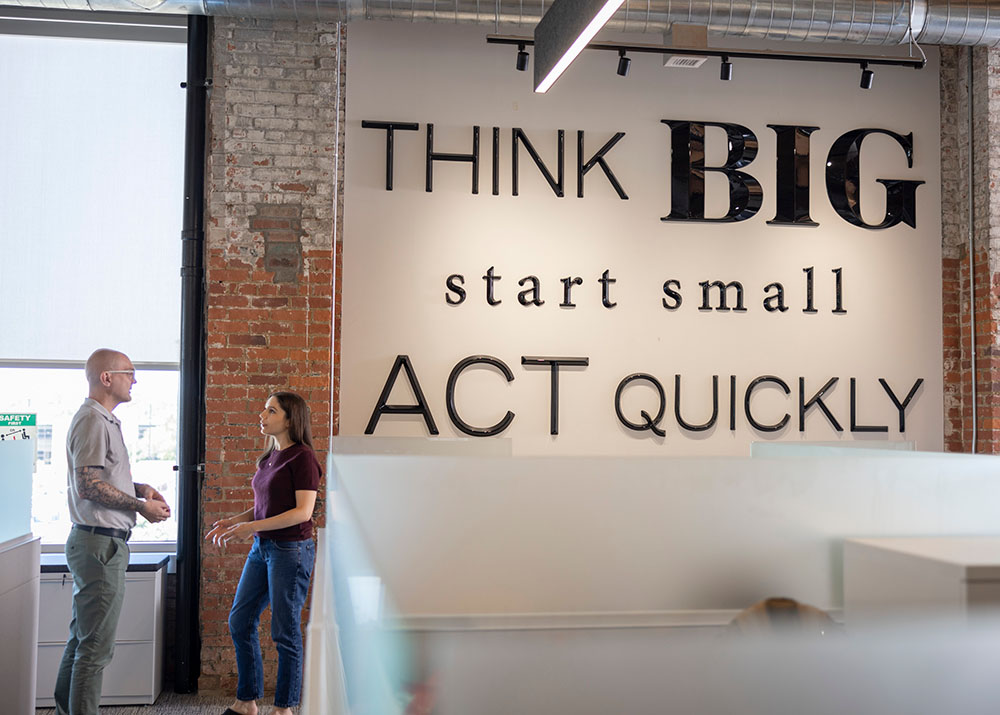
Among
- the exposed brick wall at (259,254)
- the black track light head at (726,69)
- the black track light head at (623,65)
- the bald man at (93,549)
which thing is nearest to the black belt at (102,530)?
the bald man at (93,549)

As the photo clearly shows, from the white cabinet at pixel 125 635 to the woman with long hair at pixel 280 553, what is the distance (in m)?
0.67

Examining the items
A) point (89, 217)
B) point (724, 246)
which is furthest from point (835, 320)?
point (89, 217)

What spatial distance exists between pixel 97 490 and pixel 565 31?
256cm

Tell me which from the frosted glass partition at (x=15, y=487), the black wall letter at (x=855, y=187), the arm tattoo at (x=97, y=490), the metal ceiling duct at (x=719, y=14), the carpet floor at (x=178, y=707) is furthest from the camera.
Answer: the black wall letter at (x=855, y=187)

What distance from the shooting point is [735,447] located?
5023mm

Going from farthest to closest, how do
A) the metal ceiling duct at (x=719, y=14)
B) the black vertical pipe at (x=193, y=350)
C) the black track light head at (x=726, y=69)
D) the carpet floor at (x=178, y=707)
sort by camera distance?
the black track light head at (x=726, y=69) → the black vertical pipe at (x=193, y=350) → the metal ceiling duct at (x=719, y=14) → the carpet floor at (x=178, y=707)

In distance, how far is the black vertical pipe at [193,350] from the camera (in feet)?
14.9

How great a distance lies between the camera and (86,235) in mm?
4812

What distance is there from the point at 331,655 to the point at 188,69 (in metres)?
4.67

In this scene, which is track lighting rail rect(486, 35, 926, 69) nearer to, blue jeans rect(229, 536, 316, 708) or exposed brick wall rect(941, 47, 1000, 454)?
exposed brick wall rect(941, 47, 1000, 454)

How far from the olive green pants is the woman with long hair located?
46 cm

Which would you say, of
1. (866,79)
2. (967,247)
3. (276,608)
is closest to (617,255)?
(866,79)

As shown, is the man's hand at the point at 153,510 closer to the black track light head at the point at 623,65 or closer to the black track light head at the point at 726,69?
the black track light head at the point at 623,65

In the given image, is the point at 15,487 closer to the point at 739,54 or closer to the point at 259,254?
the point at 259,254
